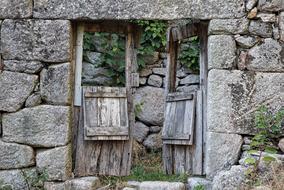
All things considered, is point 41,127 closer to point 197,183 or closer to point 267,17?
point 197,183

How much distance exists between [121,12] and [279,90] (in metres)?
1.80

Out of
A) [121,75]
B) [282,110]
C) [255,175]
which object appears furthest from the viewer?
[121,75]

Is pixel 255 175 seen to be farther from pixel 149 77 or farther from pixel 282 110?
pixel 149 77

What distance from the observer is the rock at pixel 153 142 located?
781 centimetres

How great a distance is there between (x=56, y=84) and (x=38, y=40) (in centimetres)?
50

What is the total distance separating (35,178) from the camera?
197 inches

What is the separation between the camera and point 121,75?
7789 mm

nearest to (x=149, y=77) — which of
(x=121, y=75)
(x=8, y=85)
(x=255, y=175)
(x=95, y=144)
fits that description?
(x=121, y=75)

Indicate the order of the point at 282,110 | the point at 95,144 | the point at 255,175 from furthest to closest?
the point at 95,144 → the point at 282,110 → the point at 255,175

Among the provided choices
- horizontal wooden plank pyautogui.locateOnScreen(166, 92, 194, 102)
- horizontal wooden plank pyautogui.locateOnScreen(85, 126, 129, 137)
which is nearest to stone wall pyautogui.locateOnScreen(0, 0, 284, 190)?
horizontal wooden plank pyautogui.locateOnScreen(85, 126, 129, 137)

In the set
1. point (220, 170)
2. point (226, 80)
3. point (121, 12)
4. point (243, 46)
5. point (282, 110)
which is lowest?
point (220, 170)

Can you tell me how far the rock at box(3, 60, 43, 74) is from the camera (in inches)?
199

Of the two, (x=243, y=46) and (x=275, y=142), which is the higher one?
(x=243, y=46)

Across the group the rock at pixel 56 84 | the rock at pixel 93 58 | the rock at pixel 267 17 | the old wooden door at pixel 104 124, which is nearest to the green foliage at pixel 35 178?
the old wooden door at pixel 104 124
